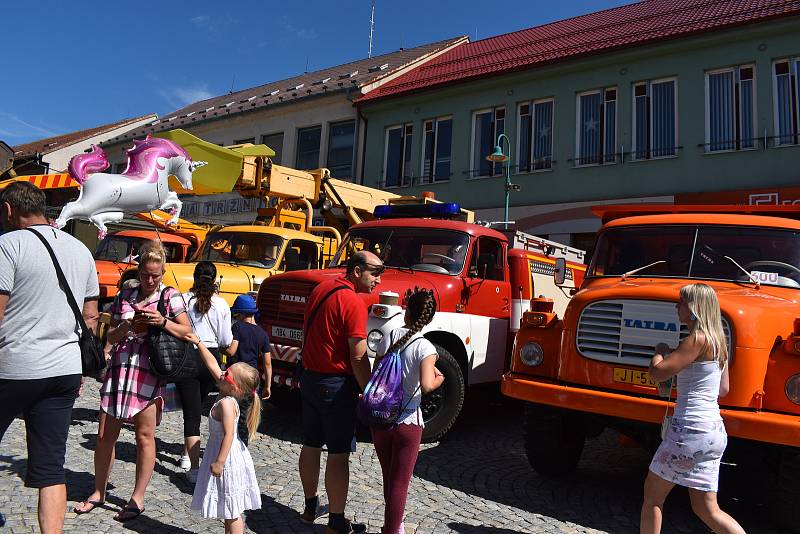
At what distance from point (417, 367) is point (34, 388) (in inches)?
76.2

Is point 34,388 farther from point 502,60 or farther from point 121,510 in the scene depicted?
point 502,60

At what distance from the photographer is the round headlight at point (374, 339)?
5.58 meters

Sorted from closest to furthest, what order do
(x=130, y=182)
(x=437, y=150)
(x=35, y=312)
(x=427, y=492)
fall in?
(x=35, y=312), (x=427, y=492), (x=130, y=182), (x=437, y=150)

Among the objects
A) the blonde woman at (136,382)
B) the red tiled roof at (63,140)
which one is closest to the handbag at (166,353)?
the blonde woman at (136,382)

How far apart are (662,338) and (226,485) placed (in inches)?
123

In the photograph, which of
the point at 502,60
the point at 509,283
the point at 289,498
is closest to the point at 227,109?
the point at 502,60

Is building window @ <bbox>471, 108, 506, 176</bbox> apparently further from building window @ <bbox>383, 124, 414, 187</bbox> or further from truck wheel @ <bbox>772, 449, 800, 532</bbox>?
truck wheel @ <bbox>772, 449, 800, 532</bbox>

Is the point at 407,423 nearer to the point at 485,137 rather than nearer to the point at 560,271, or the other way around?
the point at 560,271

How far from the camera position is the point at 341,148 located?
2203cm

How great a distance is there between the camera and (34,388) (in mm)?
2963

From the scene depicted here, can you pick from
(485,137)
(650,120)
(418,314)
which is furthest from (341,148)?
(418,314)

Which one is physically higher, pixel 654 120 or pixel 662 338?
pixel 654 120

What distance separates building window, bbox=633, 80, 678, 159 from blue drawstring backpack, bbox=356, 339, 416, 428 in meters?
13.8

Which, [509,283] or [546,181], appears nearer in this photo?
[509,283]
